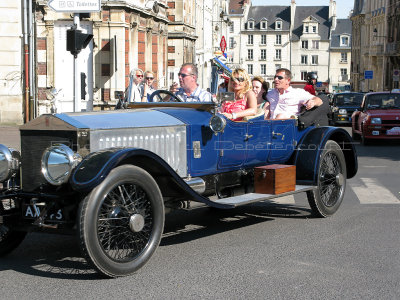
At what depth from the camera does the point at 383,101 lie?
2164cm

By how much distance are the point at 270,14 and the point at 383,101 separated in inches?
4262

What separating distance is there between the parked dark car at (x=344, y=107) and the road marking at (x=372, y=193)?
1961 cm

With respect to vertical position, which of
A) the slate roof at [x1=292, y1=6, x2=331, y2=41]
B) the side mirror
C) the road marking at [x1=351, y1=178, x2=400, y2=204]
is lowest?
the road marking at [x1=351, y1=178, x2=400, y2=204]

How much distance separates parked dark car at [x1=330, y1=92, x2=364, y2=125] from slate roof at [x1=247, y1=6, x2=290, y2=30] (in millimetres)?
94259

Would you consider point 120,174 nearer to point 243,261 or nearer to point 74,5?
point 243,261

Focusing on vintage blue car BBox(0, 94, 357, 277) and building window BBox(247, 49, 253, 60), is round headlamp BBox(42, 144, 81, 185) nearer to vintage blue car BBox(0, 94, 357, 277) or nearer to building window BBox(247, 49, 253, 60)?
vintage blue car BBox(0, 94, 357, 277)

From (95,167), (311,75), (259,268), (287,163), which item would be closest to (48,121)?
(95,167)

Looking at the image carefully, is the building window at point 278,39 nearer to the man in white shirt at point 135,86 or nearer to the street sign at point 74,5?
the street sign at point 74,5

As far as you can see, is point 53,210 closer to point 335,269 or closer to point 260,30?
point 335,269

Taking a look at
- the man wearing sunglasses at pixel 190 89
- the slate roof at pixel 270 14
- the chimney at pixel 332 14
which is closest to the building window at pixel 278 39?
the slate roof at pixel 270 14

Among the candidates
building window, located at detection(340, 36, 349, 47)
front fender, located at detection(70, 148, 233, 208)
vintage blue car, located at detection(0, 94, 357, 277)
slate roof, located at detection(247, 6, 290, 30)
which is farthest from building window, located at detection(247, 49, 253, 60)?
front fender, located at detection(70, 148, 233, 208)

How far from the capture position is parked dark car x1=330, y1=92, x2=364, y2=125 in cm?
3150

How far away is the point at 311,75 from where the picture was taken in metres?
14.8

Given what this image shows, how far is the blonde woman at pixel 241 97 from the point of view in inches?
317
